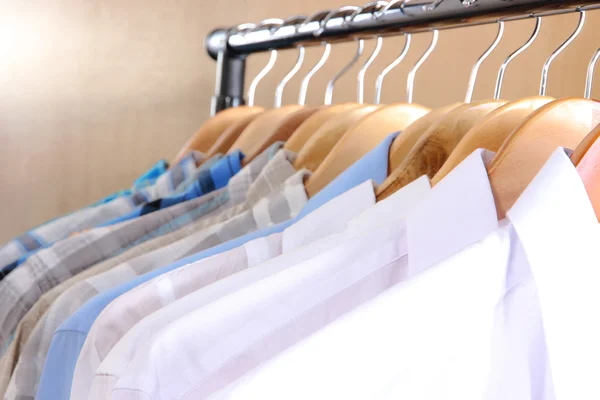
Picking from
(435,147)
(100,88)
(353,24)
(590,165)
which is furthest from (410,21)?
(100,88)

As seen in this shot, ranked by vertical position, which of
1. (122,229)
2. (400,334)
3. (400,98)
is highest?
(400,334)

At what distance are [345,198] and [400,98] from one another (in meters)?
1.53

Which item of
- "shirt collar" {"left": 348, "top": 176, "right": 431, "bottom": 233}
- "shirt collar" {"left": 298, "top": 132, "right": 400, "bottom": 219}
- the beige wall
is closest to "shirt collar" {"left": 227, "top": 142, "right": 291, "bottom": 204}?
"shirt collar" {"left": 298, "top": 132, "right": 400, "bottom": 219}

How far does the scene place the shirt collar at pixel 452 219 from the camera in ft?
1.62

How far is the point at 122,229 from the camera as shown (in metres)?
0.80

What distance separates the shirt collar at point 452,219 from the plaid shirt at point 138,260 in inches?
10.6

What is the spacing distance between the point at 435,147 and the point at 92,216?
0.45 metres

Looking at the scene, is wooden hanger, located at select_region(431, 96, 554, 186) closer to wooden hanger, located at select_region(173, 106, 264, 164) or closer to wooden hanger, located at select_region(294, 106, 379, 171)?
wooden hanger, located at select_region(294, 106, 379, 171)

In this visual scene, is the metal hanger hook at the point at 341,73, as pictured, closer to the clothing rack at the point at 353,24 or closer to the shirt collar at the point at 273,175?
the clothing rack at the point at 353,24

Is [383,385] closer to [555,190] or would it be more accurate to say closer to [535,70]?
[555,190]

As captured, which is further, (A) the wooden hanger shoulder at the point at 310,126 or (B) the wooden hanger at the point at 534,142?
(A) the wooden hanger shoulder at the point at 310,126

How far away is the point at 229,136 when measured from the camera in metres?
1.04

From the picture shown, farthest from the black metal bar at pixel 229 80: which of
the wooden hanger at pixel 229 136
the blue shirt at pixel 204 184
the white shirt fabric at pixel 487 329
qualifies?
the white shirt fabric at pixel 487 329

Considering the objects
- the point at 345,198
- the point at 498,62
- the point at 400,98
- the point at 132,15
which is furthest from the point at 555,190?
the point at 498,62
